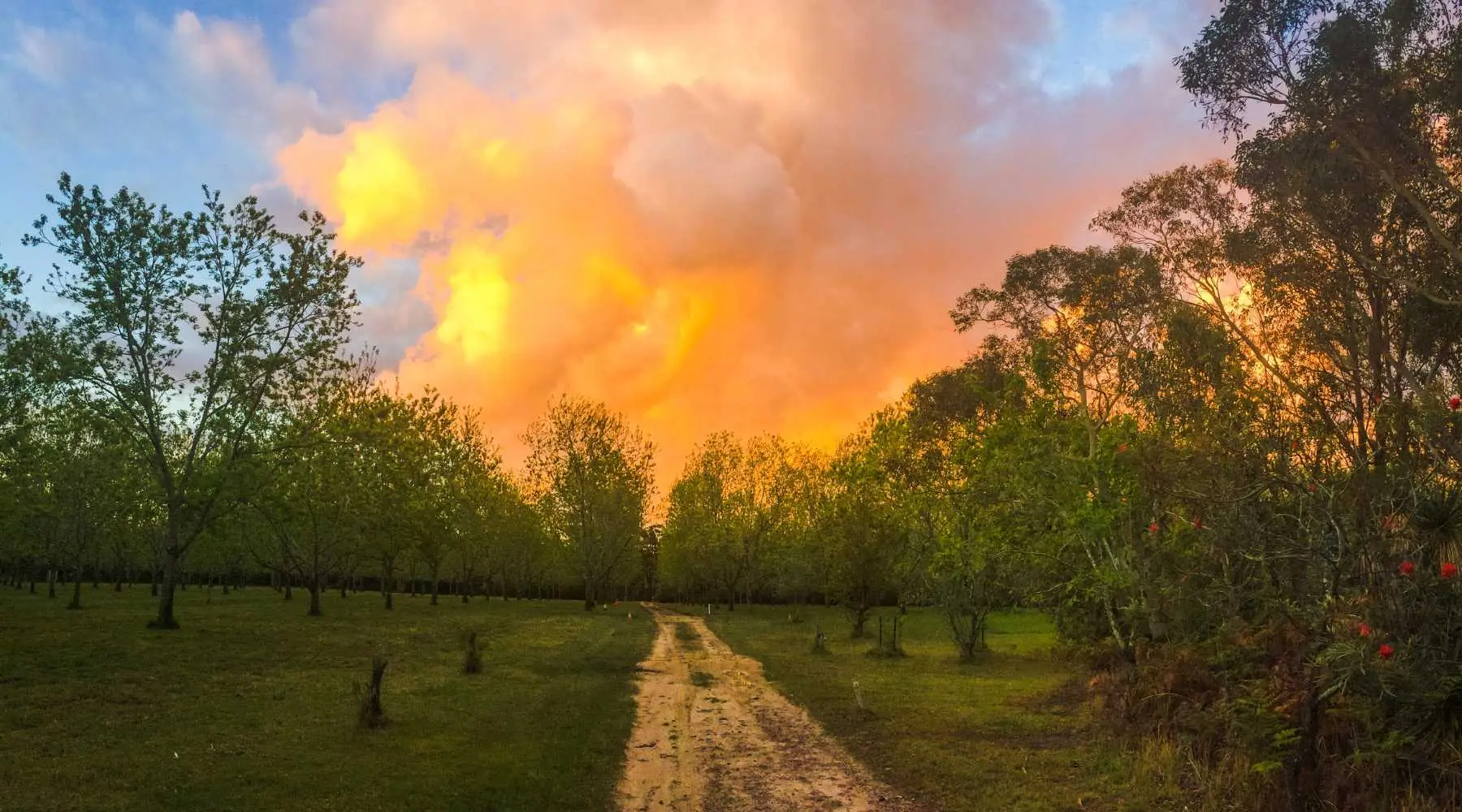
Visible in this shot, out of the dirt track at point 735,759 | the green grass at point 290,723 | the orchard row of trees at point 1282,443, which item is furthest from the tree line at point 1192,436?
the green grass at point 290,723

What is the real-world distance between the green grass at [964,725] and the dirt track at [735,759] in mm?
757

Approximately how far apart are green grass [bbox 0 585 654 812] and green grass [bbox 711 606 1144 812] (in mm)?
5781

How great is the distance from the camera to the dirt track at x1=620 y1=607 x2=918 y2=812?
525 inches

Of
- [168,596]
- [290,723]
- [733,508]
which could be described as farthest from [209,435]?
[733,508]

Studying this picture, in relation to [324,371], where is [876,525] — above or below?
below

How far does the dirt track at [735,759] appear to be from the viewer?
13344 millimetres

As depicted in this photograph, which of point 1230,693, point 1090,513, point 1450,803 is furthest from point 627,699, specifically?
point 1450,803

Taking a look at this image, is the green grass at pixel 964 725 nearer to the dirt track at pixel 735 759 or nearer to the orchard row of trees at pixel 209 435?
the dirt track at pixel 735 759

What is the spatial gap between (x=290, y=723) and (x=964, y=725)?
16.1m

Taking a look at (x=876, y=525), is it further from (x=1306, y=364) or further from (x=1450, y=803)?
(x=1450, y=803)

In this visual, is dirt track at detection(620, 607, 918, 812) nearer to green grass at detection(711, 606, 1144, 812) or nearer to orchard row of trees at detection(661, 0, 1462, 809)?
green grass at detection(711, 606, 1144, 812)

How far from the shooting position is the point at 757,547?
268ft

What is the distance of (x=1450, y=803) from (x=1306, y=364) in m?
8.76

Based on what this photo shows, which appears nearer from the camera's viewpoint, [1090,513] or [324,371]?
[1090,513]
